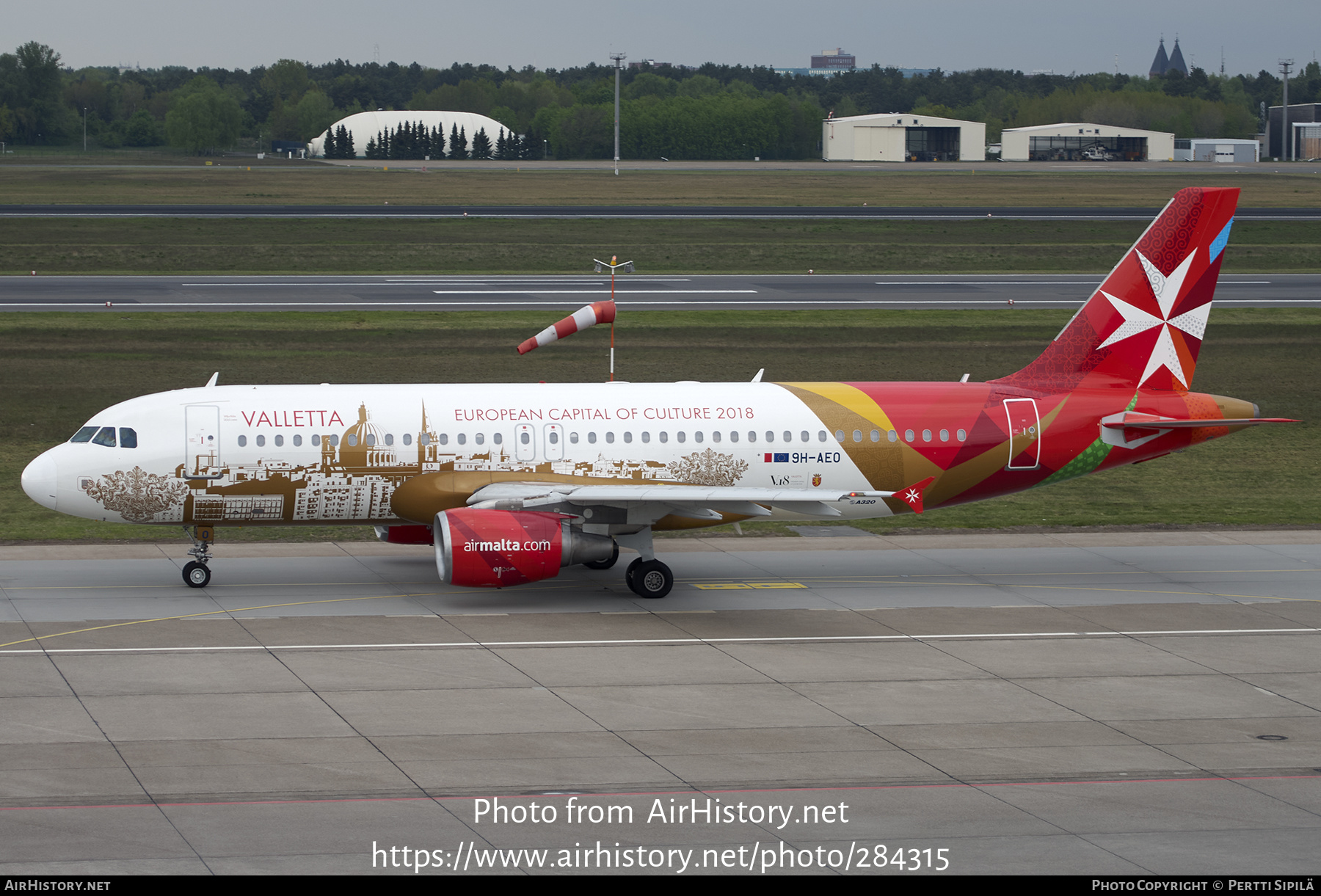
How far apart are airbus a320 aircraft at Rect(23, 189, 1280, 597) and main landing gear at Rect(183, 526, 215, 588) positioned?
6 centimetres

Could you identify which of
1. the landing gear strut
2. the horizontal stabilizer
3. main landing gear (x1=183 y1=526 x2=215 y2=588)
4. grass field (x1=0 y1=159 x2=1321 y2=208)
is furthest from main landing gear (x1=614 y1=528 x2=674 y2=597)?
grass field (x1=0 y1=159 x2=1321 y2=208)

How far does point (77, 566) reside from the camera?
1294 inches

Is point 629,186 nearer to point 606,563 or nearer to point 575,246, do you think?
point 575,246

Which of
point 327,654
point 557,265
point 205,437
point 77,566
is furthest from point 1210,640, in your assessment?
point 557,265

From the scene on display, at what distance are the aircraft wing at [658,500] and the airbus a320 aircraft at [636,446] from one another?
0.05 metres

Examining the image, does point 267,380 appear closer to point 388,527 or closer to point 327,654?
point 388,527

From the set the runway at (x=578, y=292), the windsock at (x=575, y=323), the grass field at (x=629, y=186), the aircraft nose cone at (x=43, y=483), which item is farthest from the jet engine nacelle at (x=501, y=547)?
the grass field at (x=629, y=186)

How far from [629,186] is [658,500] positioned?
11407cm

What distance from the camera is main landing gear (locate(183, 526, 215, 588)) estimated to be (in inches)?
1227

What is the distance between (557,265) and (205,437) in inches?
2289

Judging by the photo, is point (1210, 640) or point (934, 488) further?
point (934, 488)

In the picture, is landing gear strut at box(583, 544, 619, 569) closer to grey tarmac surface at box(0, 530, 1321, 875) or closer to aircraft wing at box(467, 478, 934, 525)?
grey tarmac surface at box(0, 530, 1321, 875)

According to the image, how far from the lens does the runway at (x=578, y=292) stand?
2795 inches

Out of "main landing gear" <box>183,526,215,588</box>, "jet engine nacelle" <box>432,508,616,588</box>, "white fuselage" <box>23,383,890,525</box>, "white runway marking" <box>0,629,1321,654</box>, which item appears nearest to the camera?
"white runway marking" <box>0,629,1321,654</box>
